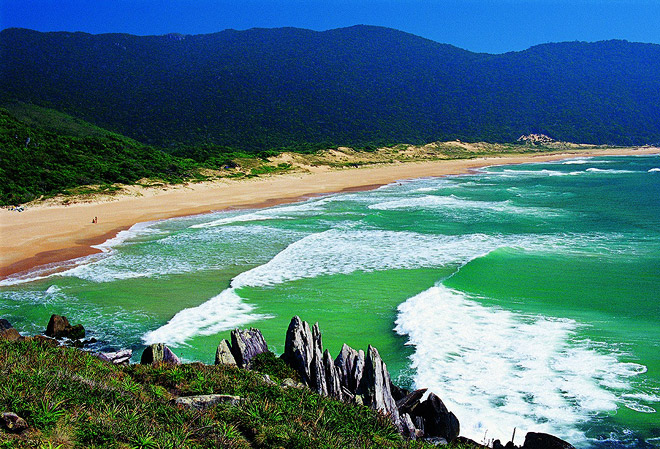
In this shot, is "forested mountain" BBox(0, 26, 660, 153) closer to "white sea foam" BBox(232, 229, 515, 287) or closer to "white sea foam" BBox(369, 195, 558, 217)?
"white sea foam" BBox(369, 195, 558, 217)

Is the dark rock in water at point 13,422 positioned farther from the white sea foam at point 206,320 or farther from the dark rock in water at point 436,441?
the white sea foam at point 206,320

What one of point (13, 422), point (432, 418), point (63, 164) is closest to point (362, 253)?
point (432, 418)

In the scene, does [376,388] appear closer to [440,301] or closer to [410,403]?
[410,403]

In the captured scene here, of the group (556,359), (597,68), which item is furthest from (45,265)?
Result: (597,68)

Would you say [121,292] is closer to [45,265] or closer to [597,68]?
[45,265]

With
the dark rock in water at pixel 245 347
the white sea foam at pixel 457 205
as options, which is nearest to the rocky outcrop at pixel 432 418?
the dark rock in water at pixel 245 347

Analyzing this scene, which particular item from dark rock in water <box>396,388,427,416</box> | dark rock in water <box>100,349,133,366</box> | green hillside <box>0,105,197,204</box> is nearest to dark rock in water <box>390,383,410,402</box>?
dark rock in water <box>396,388,427,416</box>
